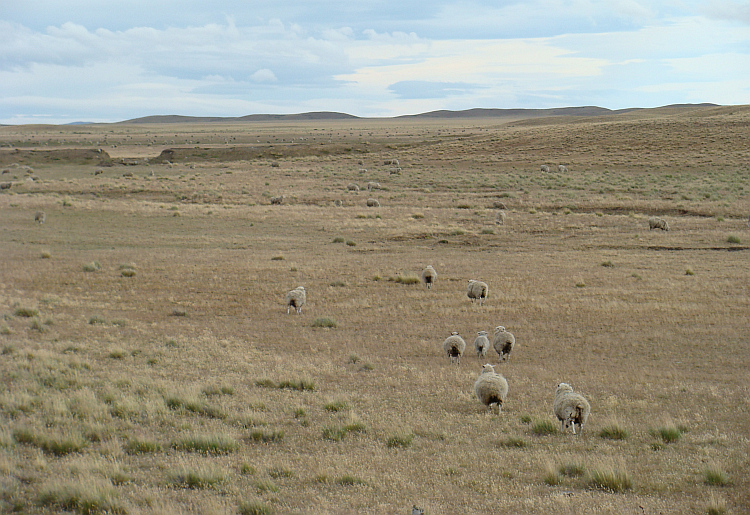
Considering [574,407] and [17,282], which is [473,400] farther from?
[17,282]

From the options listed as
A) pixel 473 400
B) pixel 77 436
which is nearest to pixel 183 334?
pixel 77 436

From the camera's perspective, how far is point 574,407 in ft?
26.6

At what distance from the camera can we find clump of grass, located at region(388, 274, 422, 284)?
20047mm

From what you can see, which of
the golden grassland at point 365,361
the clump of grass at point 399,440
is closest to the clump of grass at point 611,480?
the golden grassland at point 365,361

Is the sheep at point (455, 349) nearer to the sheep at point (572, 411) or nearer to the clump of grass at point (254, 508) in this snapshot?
the sheep at point (572, 411)

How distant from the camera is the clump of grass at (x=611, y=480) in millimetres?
6388

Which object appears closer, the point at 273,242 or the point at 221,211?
the point at 273,242

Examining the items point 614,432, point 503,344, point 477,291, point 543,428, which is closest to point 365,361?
point 503,344

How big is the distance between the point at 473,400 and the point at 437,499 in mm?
3691

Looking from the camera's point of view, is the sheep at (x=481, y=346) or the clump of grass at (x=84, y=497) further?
the sheep at (x=481, y=346)

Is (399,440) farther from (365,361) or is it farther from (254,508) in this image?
(365,361)

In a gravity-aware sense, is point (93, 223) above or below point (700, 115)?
below

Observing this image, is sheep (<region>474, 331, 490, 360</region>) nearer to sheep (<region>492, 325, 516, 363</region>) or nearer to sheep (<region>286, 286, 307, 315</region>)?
sheep (<region>492, 325, 516, 363</region>)

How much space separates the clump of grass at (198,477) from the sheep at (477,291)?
11469mm
